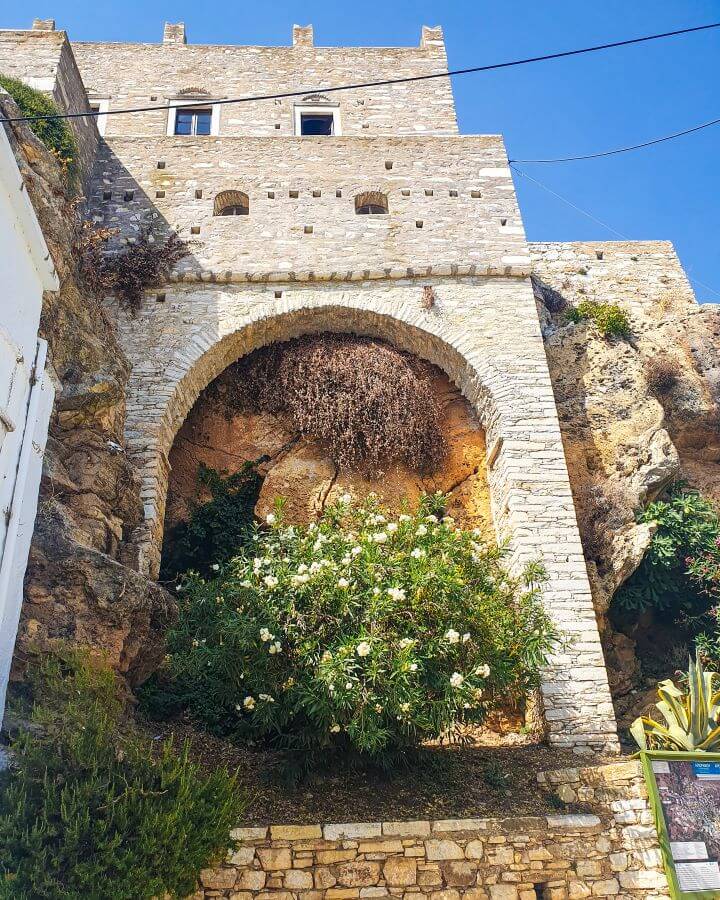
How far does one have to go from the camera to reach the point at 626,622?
35.5ft

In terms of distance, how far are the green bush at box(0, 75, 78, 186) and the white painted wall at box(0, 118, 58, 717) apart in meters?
5.38

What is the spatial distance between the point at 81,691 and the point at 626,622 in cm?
746

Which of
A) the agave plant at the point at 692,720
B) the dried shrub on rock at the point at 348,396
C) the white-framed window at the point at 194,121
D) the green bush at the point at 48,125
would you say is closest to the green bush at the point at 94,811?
the agave plant at the point at 692,720

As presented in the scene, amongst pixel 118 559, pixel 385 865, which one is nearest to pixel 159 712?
pixel 118 559

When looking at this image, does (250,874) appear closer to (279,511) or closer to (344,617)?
(344,617)

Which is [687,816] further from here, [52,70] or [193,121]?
[193,121]

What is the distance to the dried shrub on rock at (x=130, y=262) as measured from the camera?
11.2m

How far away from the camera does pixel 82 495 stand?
8523mm

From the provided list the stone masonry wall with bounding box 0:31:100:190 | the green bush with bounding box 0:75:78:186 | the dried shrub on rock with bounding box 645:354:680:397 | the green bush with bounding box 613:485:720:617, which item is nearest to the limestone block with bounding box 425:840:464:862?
the green bush with bounding box 613:485:720:617

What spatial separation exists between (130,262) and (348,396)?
380cm

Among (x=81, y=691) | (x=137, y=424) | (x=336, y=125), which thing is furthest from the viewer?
(x=336, y=125)

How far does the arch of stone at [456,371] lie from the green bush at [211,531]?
1.78 feet

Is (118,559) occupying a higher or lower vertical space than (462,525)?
lower

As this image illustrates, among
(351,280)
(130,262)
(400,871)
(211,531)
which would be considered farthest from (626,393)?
(400,871)
